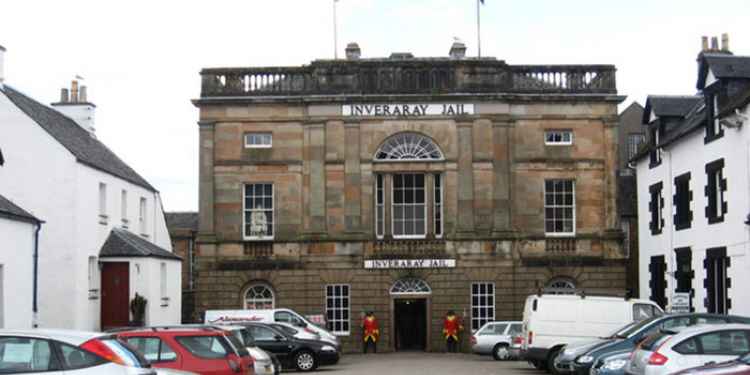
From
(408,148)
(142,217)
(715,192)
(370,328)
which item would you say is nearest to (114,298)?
(142,217)

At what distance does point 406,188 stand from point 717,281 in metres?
16.2

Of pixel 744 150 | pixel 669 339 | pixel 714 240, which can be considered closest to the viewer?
pixel 669 339

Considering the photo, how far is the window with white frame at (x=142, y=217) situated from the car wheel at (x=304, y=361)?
13786mm

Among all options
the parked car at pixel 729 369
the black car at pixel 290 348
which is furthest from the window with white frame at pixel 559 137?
the parked car at pixel 729 369

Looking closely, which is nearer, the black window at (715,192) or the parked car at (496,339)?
the black window at (715,192)

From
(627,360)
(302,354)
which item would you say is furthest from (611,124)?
(627,360)

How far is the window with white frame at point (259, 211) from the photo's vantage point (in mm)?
46625

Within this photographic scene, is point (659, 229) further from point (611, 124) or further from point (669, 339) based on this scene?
point (669, 339)

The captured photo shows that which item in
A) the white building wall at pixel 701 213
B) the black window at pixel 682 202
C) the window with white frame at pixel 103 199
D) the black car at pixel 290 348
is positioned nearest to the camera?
the white building wall at pixel 701 213

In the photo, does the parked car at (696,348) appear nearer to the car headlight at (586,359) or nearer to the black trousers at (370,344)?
the car headlight at (586,359)

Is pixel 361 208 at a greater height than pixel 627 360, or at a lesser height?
greater

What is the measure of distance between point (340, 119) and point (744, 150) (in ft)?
64.7

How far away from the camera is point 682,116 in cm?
3888

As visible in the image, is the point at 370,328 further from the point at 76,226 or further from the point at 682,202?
the point at 682,202
